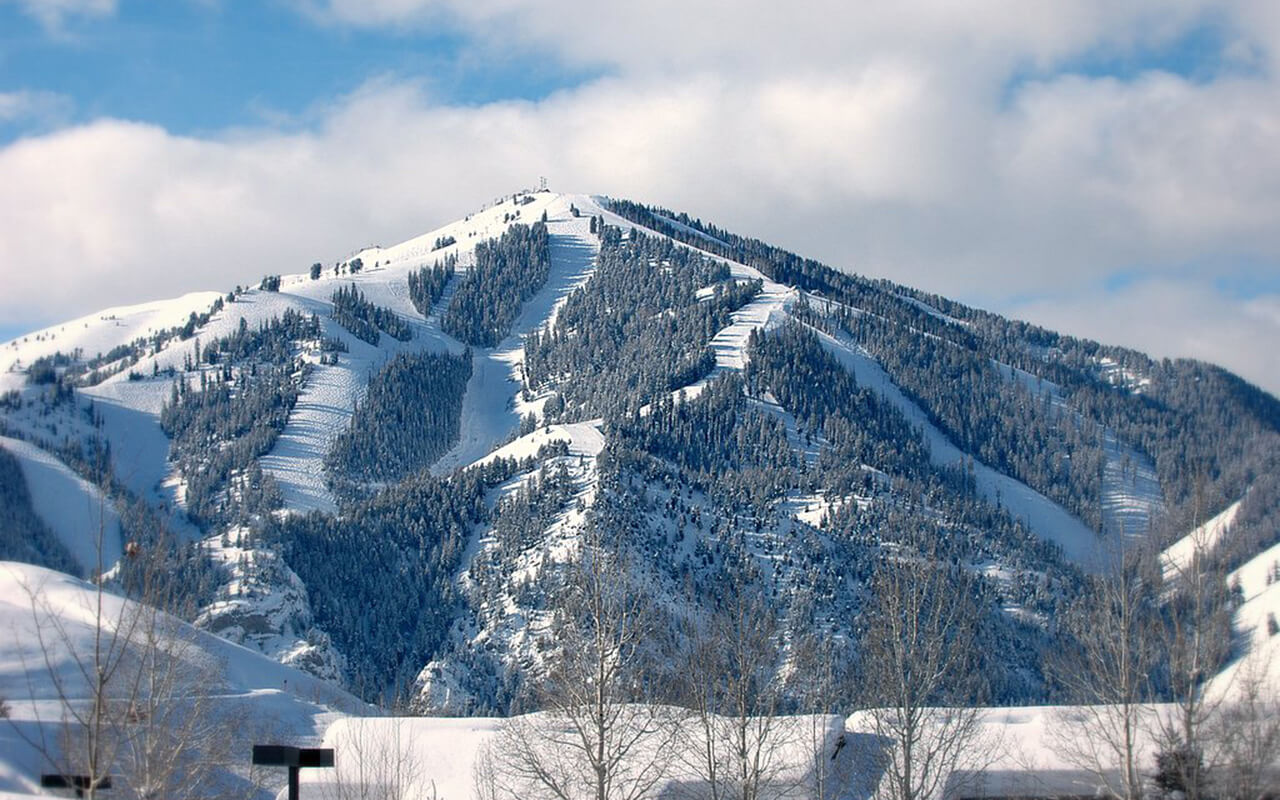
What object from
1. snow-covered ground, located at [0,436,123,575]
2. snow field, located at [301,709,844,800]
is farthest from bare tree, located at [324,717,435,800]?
snow-covered ground, located at [0,436,123,575]

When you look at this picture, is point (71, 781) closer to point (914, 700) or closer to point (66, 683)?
point (914, 700)

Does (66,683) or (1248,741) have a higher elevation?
(66,683)

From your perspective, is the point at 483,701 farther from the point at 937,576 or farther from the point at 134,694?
the point at 134,694

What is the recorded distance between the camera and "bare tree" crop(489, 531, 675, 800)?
120 ft

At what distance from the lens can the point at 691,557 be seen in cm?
17888

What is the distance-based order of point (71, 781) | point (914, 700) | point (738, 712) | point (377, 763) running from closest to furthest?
1. point (71, 781)
2. point (914, 700)
3. point (738, 712)
4. point (377, 763)

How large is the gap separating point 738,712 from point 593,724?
4.60m

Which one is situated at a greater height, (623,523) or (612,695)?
(623,523)

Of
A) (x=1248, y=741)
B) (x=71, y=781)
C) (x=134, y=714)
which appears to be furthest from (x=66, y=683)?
(x=1248, y=741)

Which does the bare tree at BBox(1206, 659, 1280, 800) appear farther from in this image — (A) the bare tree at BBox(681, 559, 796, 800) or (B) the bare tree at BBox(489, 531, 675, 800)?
(B) the bare tree at BBox(489, 531, 675, 800)

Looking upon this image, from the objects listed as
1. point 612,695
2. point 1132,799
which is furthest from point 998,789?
point 612,695

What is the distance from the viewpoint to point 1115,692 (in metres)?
34.9

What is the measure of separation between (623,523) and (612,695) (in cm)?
13837

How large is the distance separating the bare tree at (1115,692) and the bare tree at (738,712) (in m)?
8.06
